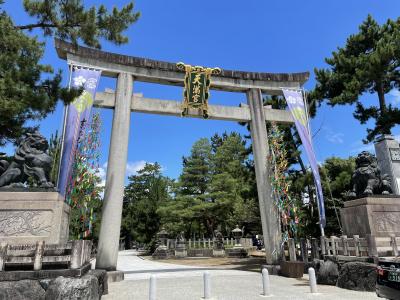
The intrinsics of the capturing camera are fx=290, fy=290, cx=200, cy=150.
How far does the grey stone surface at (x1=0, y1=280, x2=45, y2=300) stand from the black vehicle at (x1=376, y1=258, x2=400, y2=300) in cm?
581

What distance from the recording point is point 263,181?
1236 cm

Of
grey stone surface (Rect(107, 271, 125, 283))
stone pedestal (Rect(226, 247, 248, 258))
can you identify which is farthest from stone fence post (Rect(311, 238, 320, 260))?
stone pedestal (Rect(226, 247, 248, 258))

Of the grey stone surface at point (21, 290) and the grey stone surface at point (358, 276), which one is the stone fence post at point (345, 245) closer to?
the grey stone surface at point (358, 276)

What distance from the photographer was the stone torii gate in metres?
10.3

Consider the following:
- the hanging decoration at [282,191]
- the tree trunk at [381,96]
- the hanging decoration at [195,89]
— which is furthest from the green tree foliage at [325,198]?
the hanging decoration at [195,89]

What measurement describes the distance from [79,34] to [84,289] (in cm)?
613

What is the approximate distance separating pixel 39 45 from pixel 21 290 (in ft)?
20.6

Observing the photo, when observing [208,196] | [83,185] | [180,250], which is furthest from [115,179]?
[180,250]

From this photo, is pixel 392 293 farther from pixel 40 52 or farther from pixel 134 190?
pixel 134 190

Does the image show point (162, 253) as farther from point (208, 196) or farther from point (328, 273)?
point (328, 273)

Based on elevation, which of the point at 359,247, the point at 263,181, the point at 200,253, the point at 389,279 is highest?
the point at 263,181

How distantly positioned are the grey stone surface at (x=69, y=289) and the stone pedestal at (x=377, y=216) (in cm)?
760

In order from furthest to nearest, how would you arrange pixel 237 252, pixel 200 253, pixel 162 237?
pixel 162 237 < pixel 200 253 < pixel 237 252

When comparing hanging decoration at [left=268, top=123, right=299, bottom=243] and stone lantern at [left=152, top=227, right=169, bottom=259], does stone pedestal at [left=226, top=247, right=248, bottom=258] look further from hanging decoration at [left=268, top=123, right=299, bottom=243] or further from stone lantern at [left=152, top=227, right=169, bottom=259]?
hanging decoration at [left=268, top=123, right=299, bottom=243]
